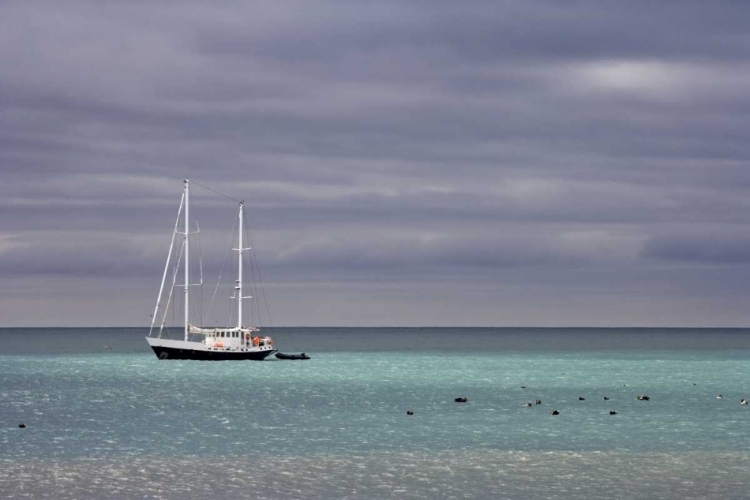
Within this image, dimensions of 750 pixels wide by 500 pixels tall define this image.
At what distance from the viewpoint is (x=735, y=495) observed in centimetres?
4762

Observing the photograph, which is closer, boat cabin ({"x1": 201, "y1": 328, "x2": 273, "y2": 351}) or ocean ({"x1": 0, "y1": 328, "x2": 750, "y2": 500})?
ocean ({"x1": 0, "y1": 328, "x2": 750, "y2": 500})

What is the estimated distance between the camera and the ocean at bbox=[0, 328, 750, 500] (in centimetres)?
4997

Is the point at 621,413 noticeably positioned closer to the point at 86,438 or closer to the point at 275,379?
the point at 86,438

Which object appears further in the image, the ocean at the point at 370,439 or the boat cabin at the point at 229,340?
the boat cabin at the point at 229,340

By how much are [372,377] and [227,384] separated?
2419 centimetres

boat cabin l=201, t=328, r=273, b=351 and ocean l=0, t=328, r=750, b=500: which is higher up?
boat cabin l=201, t=328, r=273, b=351

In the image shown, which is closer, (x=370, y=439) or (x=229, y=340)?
(x=370, y=439)

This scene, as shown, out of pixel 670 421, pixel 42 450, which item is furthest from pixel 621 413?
pixel 42 450

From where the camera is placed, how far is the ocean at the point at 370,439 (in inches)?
1967

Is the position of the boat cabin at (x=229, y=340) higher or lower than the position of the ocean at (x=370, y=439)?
higher

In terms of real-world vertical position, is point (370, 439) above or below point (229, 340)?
below

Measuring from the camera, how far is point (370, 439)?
6781 cm

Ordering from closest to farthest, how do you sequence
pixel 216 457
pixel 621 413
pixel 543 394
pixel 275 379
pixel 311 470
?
1. pixel 311 470
2. pixel 216 457
3. pixel 621 413
4. pixel 543 394
5. pixel 275 379

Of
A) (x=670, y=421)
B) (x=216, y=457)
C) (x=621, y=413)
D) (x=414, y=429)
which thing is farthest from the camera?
(x=621, y=413)
